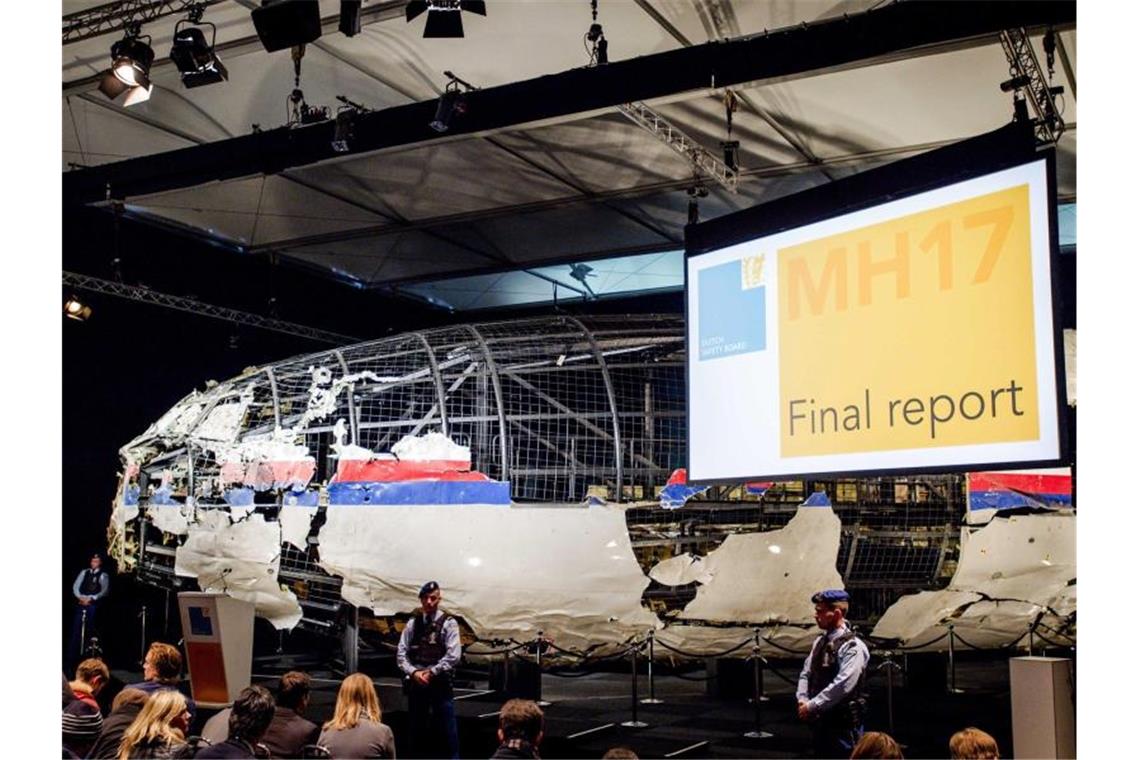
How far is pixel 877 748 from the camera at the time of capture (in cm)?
409

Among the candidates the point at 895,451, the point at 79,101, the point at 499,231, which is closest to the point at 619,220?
the point at 499,231

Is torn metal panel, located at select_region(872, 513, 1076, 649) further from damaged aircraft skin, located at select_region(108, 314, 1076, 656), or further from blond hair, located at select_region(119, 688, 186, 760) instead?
blond hair, located at select_region(119, 688, 186, 760)

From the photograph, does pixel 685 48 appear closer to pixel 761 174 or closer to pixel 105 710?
pixel 761 174

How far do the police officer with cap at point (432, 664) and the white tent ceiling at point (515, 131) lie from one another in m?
3.83

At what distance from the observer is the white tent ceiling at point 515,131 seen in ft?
27.5

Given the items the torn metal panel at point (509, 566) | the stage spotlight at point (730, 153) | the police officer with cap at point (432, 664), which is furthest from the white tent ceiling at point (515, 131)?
the police officer with cap at point (432, 664)

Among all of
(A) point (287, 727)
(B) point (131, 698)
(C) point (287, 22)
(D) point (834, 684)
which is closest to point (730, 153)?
(C) point (287, 22)

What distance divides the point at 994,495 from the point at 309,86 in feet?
21.5

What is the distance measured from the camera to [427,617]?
724cm

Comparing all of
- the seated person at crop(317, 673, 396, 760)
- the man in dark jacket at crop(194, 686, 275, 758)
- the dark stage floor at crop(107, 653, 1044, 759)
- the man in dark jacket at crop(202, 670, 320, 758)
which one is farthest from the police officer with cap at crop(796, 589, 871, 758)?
the man in dark jacket at crop(194, 686, 275, 758)

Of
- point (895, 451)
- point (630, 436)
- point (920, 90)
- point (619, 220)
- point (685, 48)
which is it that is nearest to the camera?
point (895, 451)

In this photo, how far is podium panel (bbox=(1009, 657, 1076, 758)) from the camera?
659 cm

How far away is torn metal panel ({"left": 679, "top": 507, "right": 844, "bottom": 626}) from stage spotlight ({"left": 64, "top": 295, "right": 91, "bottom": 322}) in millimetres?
7555

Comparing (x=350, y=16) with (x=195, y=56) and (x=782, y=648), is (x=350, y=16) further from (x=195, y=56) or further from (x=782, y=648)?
(x=782, y=648)
